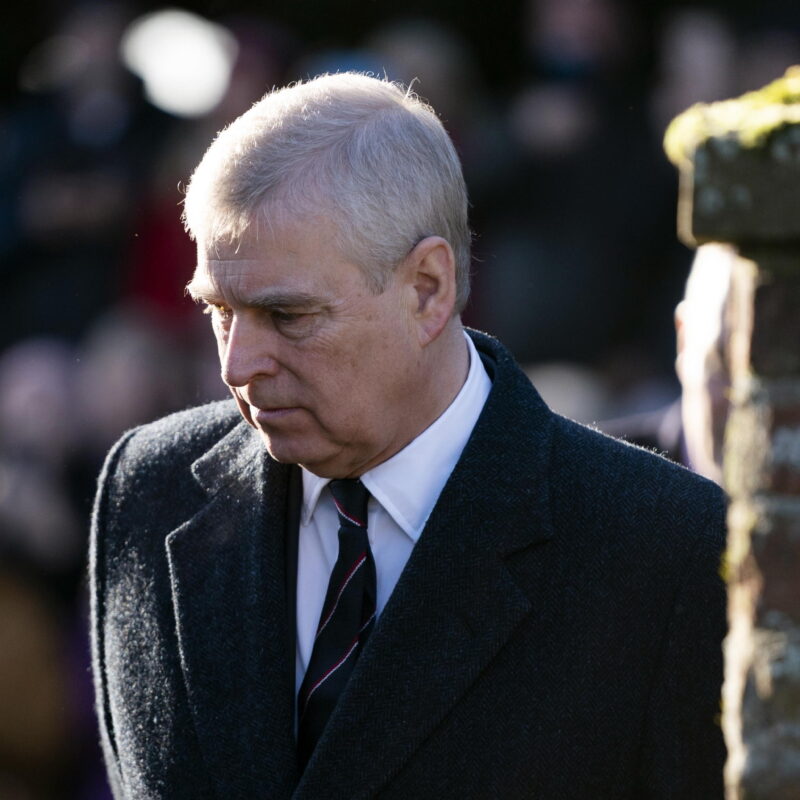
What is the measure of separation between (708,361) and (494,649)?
780 mm

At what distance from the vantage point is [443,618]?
265 cm

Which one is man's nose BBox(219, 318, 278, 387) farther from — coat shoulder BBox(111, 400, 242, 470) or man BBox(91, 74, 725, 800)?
coat shoulder BBox(111, 400, 242, 470)

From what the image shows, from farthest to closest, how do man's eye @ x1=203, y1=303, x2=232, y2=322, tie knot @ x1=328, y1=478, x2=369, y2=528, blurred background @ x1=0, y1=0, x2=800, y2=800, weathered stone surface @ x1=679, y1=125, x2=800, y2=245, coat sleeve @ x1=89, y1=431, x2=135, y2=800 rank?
blurred background @ x1=0, y1=0, x2=800, y2=800 < coat sleeve @ x1=89, y1=431, x2=135, y2=800 < tie knot @ x1=328, y1=478, x2=369, y2=528 < man's eye @ x1=203, y1=303, x2=232, y2=322 < weathered stone surface @ x1=679, y1=125, x2=800, y2=245

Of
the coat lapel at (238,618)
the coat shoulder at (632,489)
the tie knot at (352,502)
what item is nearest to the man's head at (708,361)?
the coat shoulder at (632,489)

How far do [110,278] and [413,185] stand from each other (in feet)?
13.5

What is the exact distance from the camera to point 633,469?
2.79m

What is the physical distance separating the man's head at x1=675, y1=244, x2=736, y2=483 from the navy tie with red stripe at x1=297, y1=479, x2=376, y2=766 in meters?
0.76

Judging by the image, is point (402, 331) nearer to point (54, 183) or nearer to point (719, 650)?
point (719, 650)

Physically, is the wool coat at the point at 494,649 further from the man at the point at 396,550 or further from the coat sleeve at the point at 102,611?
the coat sleeve at the point at 102,611

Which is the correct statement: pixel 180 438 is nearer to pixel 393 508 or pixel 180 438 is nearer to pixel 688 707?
pixel 393 508

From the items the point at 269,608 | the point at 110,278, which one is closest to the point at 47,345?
the point at 110,278

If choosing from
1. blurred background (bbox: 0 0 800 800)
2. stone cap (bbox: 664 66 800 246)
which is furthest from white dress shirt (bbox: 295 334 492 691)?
blurred background (bbox: 0 0 800 800)

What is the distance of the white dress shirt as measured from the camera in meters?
2.78

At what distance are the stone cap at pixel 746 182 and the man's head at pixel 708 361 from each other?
1443 mm
